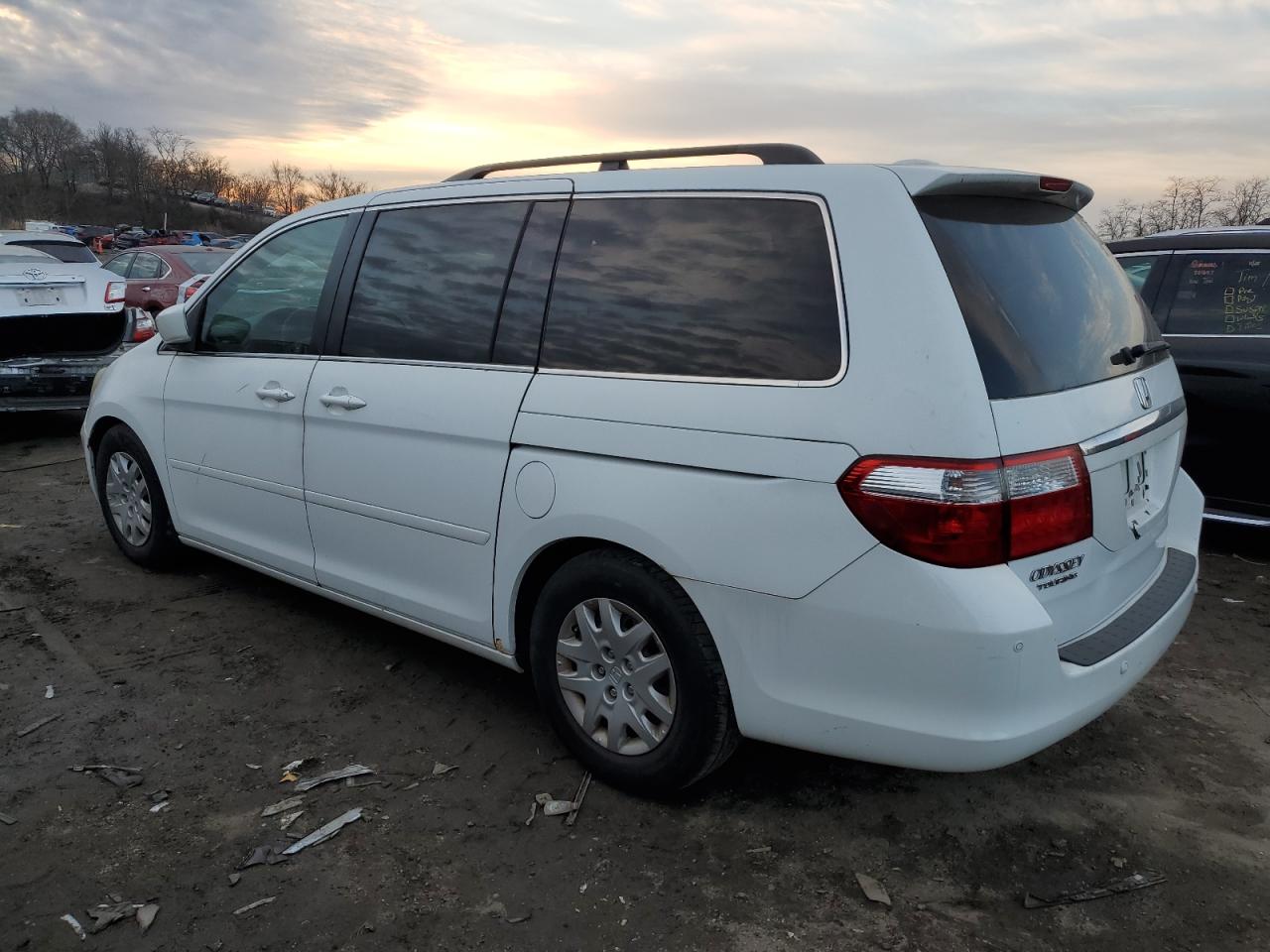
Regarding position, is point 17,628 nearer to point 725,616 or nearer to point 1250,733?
point 725,616

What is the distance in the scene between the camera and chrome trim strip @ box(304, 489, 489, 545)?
125 inches

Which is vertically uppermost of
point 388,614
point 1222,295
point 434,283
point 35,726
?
point 1222,295

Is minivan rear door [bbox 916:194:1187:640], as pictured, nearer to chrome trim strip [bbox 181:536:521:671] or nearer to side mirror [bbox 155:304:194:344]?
chrome trim strip [bbox 181:536:521:671]

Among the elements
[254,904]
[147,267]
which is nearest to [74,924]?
[254,904]

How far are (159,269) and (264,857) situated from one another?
12616mm

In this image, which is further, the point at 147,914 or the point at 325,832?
the point at 325,832

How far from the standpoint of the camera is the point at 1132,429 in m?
2.68

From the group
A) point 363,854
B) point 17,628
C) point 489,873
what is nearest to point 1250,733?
point 489,873

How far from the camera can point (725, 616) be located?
8.41 ft

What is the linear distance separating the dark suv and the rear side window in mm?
3566

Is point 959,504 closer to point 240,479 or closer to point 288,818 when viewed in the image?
point 288,818

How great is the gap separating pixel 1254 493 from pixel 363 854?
4.71 meters

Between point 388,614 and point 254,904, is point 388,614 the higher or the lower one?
the higher one

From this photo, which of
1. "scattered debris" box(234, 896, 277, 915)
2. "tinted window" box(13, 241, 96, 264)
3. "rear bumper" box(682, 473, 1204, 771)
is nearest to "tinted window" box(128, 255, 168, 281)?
→ "tinted window" box(13, 241, 96, 264)
